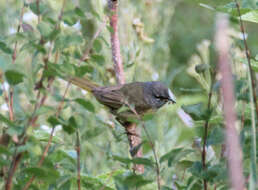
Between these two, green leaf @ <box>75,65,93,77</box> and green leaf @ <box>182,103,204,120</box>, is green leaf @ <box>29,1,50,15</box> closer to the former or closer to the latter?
green leaf @ <box>75,65,93,77</box>

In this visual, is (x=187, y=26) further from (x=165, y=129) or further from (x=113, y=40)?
(x=113, y=40)

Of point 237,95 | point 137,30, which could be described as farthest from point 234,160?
point 137,30

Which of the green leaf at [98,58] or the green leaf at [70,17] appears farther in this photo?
the green leaf at [98,58]

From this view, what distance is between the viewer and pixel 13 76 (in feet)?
2.48

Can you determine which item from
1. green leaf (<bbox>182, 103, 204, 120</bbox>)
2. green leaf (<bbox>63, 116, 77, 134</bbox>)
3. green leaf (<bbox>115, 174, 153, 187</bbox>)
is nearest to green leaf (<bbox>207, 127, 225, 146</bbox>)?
green leaf (<bbox>182, 103, 204, 120</bbox>)

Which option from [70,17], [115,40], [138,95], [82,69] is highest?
[138,95]

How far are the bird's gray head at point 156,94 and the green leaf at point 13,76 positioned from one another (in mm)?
1430

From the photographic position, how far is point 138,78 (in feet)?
7.44

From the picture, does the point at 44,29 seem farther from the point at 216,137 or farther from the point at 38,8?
the point at 216,137

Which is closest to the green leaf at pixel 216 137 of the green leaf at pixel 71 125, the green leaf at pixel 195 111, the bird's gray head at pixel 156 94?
the green leaf at pixel 195 111

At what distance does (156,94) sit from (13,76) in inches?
58.8

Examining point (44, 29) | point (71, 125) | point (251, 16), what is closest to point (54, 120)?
point (71, 125)

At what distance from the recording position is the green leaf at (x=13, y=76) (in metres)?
0.74

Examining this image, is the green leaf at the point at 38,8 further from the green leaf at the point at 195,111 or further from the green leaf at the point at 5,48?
the green leaf at the point at 195,111
